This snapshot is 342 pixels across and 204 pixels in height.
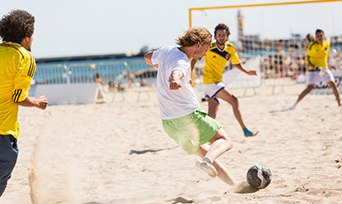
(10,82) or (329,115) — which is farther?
(329,115)

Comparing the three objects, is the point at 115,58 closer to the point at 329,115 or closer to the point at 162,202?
the point at 329,115

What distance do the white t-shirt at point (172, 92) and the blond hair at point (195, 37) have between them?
0.28 ft

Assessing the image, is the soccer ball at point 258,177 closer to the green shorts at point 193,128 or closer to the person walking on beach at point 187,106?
the person walking on beach at point 187,106

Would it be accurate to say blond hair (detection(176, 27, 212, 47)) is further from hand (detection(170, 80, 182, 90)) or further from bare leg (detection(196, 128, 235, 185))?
bare leg (detection(196, 128, 235, 185))

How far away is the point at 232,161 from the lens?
647cm

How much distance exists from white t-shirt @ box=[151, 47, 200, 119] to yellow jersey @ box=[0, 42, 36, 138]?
1.02 metres

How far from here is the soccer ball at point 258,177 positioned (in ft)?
14.9

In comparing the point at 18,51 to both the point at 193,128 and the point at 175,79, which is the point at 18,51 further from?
the point at 193,128

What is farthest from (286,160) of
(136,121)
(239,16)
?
(239,16)

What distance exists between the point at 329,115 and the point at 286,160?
13.3ft

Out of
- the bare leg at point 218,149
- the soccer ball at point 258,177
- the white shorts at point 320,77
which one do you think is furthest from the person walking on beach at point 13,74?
the white shorts at point 320,77

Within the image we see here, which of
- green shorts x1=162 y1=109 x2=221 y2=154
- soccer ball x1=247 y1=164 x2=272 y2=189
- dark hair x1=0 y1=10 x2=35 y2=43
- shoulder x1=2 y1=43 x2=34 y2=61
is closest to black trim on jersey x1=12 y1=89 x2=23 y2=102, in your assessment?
shoulder x1=2 y1=43 x2=34 y2=61

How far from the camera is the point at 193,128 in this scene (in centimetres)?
447

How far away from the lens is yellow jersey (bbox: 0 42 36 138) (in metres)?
3.72
